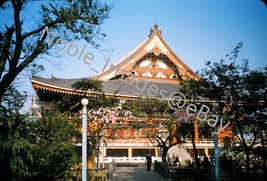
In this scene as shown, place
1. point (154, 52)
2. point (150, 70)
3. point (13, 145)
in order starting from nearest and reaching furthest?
point (13, 145) < point (154, 52) < point (150, 70)

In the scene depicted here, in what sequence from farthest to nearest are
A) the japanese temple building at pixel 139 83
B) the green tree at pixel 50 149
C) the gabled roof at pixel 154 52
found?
the gabled roof at pixel 154 52 < the japanese temple building at pixel 139 83 < the green tree at pixel 50 149

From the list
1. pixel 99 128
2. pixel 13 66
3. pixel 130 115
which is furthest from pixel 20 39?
pixel 130 115

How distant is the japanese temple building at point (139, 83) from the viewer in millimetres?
21594

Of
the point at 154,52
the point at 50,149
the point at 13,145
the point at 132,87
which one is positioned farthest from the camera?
the point at 154,52

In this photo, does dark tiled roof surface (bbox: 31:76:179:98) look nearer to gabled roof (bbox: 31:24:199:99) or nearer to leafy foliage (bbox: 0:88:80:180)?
gabled roof (bbox: 31:24:199:99)

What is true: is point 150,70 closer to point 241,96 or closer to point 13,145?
point 241,96

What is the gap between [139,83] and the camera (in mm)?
26047

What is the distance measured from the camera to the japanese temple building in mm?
21594

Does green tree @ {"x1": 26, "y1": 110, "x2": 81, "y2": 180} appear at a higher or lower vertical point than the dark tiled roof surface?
lower
